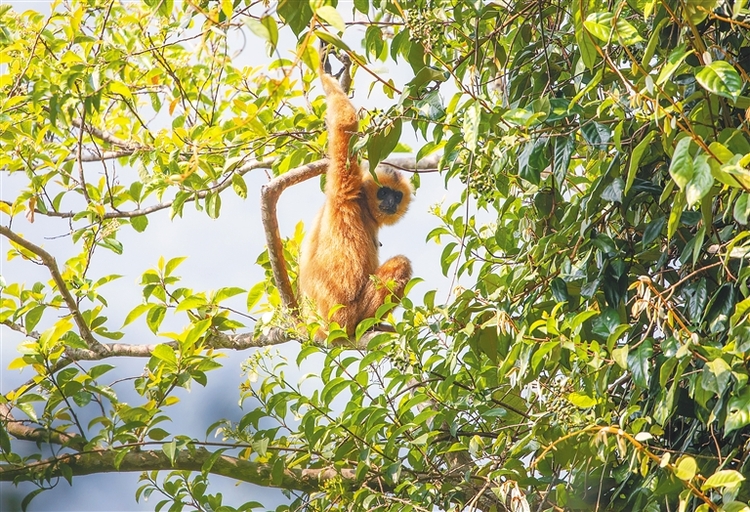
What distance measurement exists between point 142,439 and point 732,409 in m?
2.78

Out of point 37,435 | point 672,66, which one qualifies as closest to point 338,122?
point 37,435

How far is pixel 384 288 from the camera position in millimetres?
5906

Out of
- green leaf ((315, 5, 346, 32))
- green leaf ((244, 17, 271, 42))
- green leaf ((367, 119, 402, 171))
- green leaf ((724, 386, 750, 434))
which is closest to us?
green leaf ((244, 17, 271, 42))

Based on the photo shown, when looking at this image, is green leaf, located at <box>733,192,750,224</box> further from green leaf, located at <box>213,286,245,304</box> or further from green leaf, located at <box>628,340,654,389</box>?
green leaf, located at <box>213,286,245,304</box>

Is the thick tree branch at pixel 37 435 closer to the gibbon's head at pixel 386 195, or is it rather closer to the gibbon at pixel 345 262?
the gibbon at pixel 345 262

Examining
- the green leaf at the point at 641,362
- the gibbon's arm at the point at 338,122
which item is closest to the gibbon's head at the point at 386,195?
the gibbon's arm at the point at 338,122

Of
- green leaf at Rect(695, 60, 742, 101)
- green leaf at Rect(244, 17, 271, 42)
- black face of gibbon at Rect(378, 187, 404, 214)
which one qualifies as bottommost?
green leaf at Rect(244, 17, 271, 42)

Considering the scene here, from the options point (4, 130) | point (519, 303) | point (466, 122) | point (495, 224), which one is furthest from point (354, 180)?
point (466, 122)

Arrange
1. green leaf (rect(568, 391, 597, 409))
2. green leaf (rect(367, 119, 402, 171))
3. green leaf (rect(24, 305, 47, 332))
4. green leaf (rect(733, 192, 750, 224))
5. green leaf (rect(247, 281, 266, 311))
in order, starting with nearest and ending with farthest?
green leaf (rect(733, 192, 750, 224))
green leaf (rect(568, 391, 597, 409))
green leaf (rect(367, 119, 402, 171))
green leaf (rect(24, 305, 47, 332))
green leaf (rect(247, 281, 266, 311))

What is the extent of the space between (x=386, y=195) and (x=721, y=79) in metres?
4.97

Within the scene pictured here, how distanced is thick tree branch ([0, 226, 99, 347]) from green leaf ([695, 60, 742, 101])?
3402mm

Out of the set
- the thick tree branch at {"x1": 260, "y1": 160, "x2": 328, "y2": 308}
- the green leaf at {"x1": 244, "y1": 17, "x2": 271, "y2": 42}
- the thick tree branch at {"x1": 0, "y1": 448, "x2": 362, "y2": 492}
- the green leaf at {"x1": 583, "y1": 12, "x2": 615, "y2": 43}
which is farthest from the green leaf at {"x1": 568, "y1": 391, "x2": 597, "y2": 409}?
the thick tree branch at {"x1": 260, "y1": 160, "x2": 328, "y2": 308}

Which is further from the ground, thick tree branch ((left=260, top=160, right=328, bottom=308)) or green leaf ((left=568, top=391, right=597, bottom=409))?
thick tree branch ((left=260, top=160, right=328, bottom=308))

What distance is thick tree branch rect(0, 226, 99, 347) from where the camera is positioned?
4.02 meters
